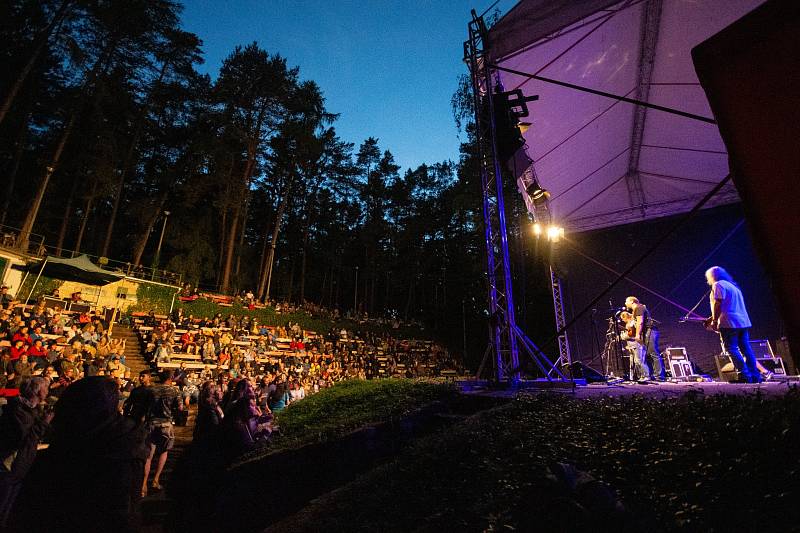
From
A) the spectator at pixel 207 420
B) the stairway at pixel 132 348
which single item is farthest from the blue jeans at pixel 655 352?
the stairway at pixel 132 348

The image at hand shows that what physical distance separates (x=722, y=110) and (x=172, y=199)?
30.9m

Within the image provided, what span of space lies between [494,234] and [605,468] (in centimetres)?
453

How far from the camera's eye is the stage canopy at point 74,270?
52.4 ft

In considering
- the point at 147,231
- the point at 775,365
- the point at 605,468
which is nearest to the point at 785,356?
Answer: the point at 775,365

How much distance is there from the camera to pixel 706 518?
1552 millimetres

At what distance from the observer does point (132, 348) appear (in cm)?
1441

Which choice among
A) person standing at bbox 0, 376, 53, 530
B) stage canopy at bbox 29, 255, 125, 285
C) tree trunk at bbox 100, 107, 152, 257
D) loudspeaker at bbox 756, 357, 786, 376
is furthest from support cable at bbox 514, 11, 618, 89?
tree trunk at bbox 100, 107, 152, 257

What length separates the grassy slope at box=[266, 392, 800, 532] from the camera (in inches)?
64.1

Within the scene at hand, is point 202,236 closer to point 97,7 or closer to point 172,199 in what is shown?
point 172,199

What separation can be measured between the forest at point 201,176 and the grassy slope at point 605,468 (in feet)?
50.3

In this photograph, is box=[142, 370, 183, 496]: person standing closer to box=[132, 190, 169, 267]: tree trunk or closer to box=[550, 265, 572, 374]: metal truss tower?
box=[550, 265, 572, 374]: metal truss tower

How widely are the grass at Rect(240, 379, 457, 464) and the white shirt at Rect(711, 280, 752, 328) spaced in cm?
380

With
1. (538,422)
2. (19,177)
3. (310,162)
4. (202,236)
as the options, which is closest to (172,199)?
(202,236)

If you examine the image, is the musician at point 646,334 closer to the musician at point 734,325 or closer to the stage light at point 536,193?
the musician at point 734,325
